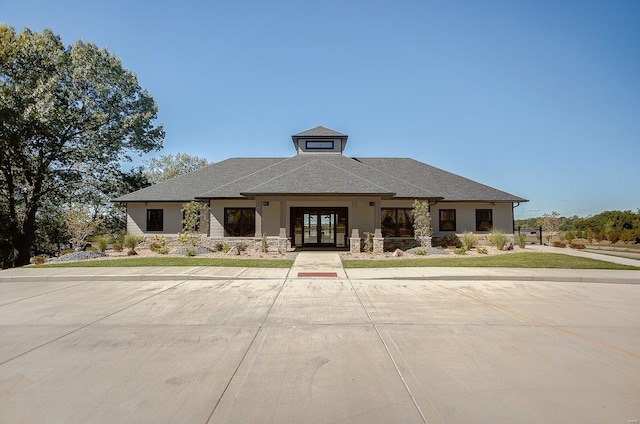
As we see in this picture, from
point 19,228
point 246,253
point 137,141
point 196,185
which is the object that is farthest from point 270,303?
point 137,141

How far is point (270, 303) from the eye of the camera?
26.7ft

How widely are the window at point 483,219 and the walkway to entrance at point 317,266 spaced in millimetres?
12201

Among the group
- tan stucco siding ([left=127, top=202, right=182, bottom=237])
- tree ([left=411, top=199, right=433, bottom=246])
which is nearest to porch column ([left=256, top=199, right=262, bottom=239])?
tan stucco siding ([left=127, top=202, right=182, bottom=237])

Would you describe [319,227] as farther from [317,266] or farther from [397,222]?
[317,266]

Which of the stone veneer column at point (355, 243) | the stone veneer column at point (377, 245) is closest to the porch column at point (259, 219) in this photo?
the stone veneer column at point (355, 243)

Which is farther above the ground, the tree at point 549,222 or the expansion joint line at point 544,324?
the tree at point 549,222

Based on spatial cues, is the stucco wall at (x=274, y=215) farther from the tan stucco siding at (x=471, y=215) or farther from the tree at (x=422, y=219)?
the tree at (x=422, y=219)

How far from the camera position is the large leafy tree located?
21.1 meters

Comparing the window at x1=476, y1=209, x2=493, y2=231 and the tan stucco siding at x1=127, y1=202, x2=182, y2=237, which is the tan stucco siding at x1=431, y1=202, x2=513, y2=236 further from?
the tan stucco siding at x1=127, y1=202, x2=182, y2=237

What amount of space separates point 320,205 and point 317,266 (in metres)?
7.66

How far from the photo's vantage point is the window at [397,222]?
2181 cm

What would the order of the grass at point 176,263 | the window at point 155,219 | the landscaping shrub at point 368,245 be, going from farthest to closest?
the window at point 155,219 → the landscaping shrub at point 368,245 → the grass at point 176,263

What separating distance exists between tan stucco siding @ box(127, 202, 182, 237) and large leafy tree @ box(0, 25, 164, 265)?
6.43 m

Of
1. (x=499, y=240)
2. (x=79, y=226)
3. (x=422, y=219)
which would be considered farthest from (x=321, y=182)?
(x=79, y=226)
